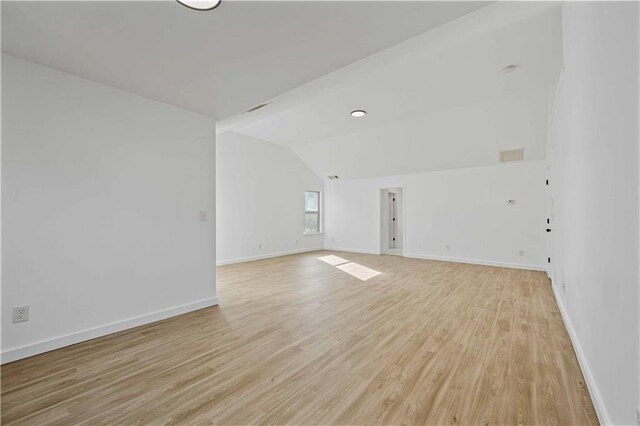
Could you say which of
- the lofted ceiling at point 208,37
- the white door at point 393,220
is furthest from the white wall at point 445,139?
the lofted ceiling at point 208,37

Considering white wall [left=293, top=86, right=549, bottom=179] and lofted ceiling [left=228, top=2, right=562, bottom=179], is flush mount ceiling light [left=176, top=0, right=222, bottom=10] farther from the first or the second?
white wall [left=293, top=86, right=549, bottom=179]

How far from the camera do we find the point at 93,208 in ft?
8.48

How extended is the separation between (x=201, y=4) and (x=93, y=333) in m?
2.83

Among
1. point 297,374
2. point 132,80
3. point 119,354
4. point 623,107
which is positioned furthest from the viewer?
point 132,80

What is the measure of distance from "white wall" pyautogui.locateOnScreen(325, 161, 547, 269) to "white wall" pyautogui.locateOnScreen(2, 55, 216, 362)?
5378 millimetres

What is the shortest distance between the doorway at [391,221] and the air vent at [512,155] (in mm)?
2844

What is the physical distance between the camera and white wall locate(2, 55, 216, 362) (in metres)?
2.21

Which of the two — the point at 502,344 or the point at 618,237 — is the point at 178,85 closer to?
the point at 618,237

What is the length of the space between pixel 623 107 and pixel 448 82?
2.60m

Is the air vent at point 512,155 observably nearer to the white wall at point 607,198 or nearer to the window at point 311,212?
the white wall at point 607,198

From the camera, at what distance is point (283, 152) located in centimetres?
751

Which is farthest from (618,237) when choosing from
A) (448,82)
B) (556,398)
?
(448,82)

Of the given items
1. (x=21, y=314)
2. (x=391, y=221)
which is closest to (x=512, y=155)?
(x=391, y=221)

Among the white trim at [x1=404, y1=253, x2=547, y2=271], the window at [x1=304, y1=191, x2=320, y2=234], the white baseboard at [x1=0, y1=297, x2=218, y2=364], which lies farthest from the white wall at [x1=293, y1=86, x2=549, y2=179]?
the white baseboard at [x1=0, y1=297, x2=218, y2=364]
